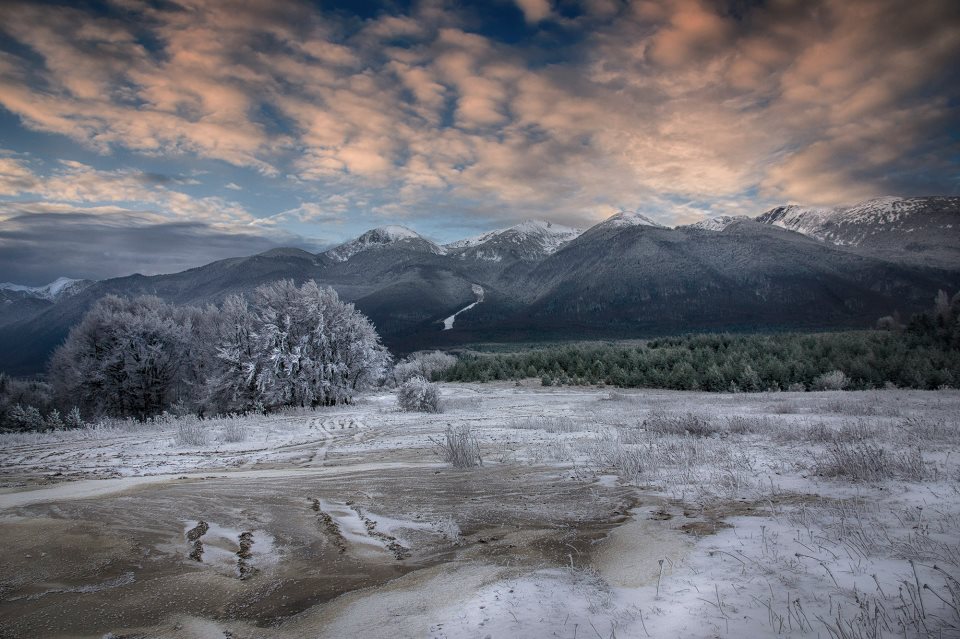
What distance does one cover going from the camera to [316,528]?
16.9 feet

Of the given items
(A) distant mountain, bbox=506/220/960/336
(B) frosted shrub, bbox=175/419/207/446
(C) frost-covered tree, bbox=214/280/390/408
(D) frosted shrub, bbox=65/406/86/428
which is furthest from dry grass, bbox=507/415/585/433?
(A) distant mountain, bbox=506/220/960/336

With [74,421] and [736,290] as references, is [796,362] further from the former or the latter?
[736,290]

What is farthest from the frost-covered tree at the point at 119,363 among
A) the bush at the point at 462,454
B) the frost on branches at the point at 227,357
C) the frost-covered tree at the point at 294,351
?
the bush at the point at 462,454

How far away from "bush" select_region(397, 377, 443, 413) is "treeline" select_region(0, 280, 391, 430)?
4894 millimetres

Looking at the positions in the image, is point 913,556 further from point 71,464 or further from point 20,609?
point 71,464

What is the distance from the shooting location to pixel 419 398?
1953cm

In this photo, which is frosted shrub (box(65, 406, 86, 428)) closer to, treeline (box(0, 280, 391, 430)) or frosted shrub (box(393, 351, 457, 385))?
treeline (box(0, 280, 391, 430))

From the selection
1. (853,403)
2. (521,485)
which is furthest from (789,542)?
(853,403)

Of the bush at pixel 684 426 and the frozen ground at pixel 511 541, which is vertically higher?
the frozen ground at pixel 511 541

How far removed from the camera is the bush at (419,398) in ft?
63.7

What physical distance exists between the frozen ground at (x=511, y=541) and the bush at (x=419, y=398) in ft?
32.2

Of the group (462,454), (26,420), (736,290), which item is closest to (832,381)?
(462,454)

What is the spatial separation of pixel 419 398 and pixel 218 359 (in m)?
12.0

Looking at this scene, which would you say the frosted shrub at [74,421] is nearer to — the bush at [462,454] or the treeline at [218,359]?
the treeline at [218,359]
